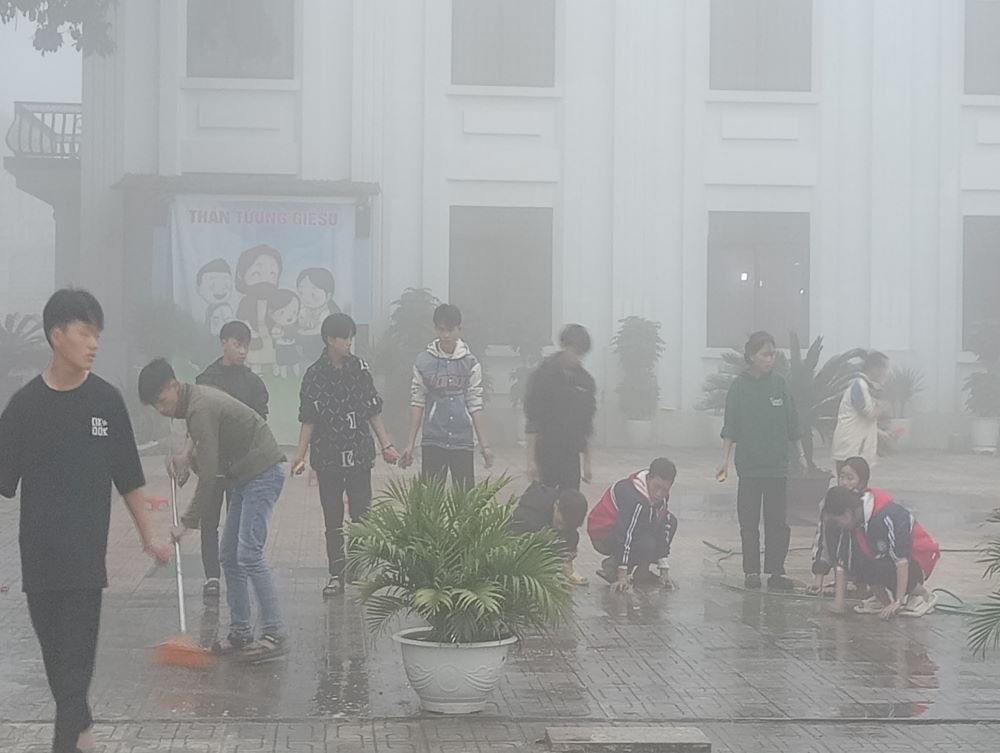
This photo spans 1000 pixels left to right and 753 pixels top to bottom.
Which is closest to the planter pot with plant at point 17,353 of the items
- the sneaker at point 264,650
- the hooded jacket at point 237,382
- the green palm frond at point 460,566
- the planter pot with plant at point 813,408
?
the planter pot with plant at point 813,408

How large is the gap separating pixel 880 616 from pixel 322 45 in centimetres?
997

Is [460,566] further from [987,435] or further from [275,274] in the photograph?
[987,435]

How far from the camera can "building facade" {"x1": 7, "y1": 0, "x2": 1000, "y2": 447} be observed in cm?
1530

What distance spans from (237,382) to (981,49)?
11126 mm

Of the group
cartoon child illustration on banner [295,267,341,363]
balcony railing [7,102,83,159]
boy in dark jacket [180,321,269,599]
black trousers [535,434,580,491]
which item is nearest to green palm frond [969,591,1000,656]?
black trousers [535,434,580,491]

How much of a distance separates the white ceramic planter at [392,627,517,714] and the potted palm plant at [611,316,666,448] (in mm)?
10419

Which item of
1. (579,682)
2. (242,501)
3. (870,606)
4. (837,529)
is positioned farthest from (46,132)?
(579,682)

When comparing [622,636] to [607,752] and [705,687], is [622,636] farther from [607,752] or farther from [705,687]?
[607,752]

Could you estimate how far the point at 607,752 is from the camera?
16.0 ft

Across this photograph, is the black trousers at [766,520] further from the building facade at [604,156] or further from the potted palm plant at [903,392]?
the potted palm plant at [903,392]

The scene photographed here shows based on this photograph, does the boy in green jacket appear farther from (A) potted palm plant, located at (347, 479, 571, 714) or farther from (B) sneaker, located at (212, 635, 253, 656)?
(A) potted palm plant, located at (347, 479, 571, 714)

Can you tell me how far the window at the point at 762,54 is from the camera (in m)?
15.4

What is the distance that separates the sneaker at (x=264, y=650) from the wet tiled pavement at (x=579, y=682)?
0.10 metres

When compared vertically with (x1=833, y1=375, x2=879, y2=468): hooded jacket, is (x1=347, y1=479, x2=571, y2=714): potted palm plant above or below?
below
